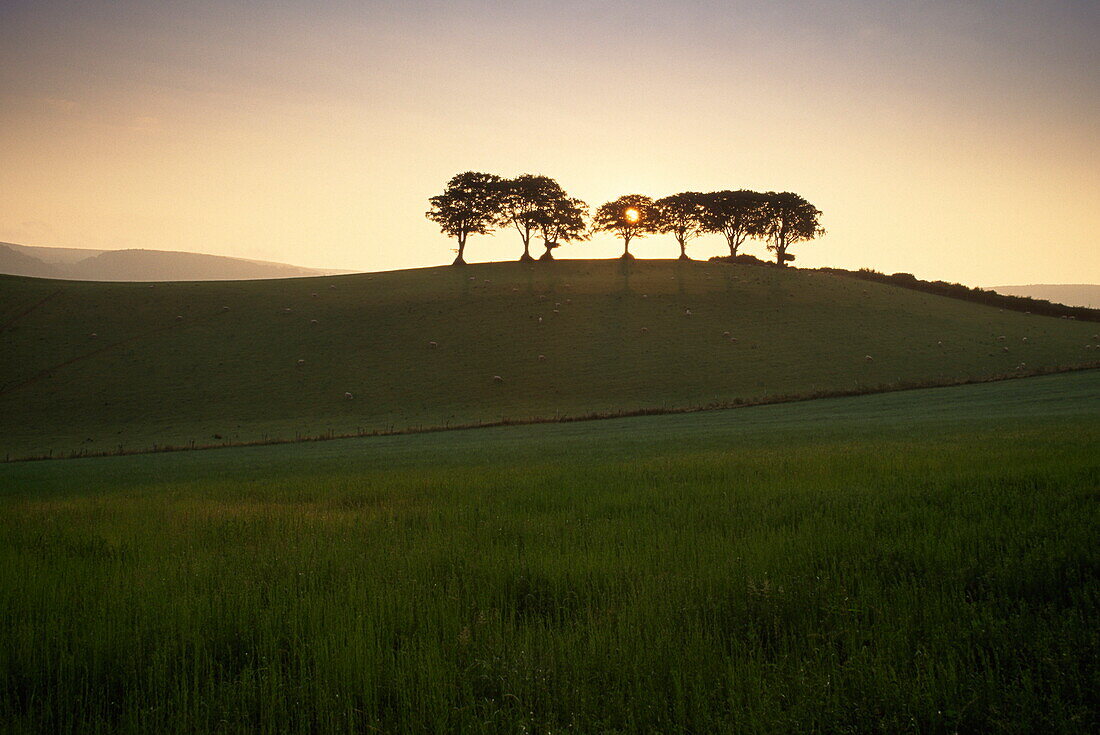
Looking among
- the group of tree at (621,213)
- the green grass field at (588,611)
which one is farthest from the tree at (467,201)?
the green grass field at (588,611)

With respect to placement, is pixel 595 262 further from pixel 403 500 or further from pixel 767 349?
pixel 403 500

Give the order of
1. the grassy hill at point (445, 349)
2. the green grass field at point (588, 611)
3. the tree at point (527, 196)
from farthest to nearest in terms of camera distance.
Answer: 1. the tree at point (527, 196)
2. the grassy hill at point (445, 349)
3. the green grass field at point (588, 611)

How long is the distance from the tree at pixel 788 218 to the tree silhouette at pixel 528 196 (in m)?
35.1

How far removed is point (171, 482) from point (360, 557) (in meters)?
15.3

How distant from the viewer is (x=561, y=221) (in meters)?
103

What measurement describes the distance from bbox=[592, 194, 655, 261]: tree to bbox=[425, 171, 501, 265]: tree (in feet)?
58.9

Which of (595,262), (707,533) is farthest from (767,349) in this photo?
(707,533)

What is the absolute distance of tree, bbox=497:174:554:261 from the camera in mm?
101938

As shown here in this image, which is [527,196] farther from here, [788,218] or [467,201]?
[788,218]

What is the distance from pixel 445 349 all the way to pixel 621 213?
58.4 meters

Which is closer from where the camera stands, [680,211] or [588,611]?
[588,611]

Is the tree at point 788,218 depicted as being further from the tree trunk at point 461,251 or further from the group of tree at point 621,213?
the tree trunk at point 461,251

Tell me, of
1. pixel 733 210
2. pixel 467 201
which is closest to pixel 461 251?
pixel 467 201

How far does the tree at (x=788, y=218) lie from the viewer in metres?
110
